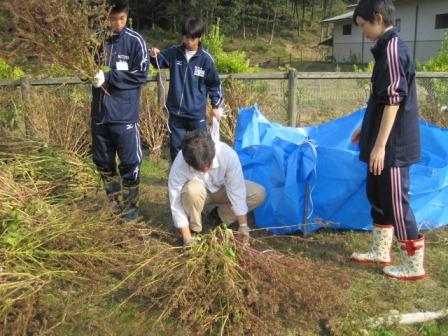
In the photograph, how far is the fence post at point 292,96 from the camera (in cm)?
617

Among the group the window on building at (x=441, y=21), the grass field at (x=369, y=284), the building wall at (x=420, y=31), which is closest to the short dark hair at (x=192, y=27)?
the grass field at (x=369, y=284)

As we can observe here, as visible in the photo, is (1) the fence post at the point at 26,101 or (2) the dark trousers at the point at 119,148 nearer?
(2) the dark trousers at the point at 119,148

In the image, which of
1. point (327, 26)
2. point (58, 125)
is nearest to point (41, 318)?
point (58, 125)

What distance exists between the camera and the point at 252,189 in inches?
135

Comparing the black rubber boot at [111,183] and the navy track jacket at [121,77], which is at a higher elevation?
the navy track jacket at [121,77]

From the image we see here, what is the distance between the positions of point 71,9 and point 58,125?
2331 millimetres

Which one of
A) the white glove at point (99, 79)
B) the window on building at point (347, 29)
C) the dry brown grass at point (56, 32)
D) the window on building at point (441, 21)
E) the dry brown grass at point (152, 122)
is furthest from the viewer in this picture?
the window on building at point (347, 29)

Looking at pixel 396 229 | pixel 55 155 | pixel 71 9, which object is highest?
pixel 71 9

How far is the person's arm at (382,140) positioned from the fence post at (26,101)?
3.77 meters

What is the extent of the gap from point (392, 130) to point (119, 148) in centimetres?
191

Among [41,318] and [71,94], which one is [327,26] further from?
[41,318]

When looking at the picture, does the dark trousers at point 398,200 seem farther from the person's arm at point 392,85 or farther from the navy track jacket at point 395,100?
the person's arm at point 392,85

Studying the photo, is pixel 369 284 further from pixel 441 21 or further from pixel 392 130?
pixel 441 21

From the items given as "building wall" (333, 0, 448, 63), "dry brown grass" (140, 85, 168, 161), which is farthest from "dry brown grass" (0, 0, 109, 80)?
"building wall" (333, 0, 448, 63)
